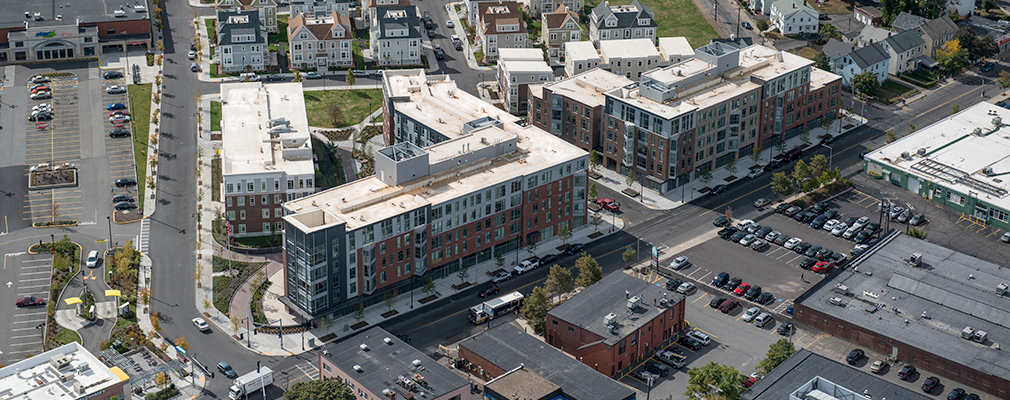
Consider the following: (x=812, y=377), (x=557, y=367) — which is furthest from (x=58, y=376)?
(x=812, y=377)

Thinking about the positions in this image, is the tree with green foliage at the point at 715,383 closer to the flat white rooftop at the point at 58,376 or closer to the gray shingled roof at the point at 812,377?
the gray shingled roof at the point at 812,377

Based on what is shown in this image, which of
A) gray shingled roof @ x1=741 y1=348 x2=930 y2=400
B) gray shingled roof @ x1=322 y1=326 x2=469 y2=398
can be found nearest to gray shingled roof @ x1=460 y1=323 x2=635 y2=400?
gray shingled roof @ x1=322 y1=326 x2=469 y2=398

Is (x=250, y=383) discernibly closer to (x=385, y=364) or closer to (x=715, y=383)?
(x=385, y=364)

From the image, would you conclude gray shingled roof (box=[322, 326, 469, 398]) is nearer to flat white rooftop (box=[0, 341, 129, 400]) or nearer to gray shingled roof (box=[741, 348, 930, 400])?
flat white rooftop (box=[0, 341, 129, 400])

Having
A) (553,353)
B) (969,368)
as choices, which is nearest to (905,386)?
(969,368)

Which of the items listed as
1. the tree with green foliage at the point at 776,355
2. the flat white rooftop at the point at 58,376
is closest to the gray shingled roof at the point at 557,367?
the tree with green foliage at the point at 776,355

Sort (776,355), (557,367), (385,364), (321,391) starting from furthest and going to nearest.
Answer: (776,355) → (557,367) → (385,364) → (321,391)
